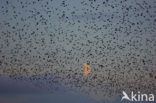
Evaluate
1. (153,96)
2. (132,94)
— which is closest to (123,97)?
(132,94)

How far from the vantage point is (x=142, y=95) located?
16.2m

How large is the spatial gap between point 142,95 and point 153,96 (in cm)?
49

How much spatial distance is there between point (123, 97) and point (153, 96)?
149 centimetres

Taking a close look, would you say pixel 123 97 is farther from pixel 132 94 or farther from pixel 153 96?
pixel 153 96

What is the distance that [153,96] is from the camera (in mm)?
15969

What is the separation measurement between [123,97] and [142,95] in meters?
1.02

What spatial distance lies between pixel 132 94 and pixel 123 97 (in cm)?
45

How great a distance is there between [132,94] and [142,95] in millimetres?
607

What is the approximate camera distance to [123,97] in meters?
16.9
